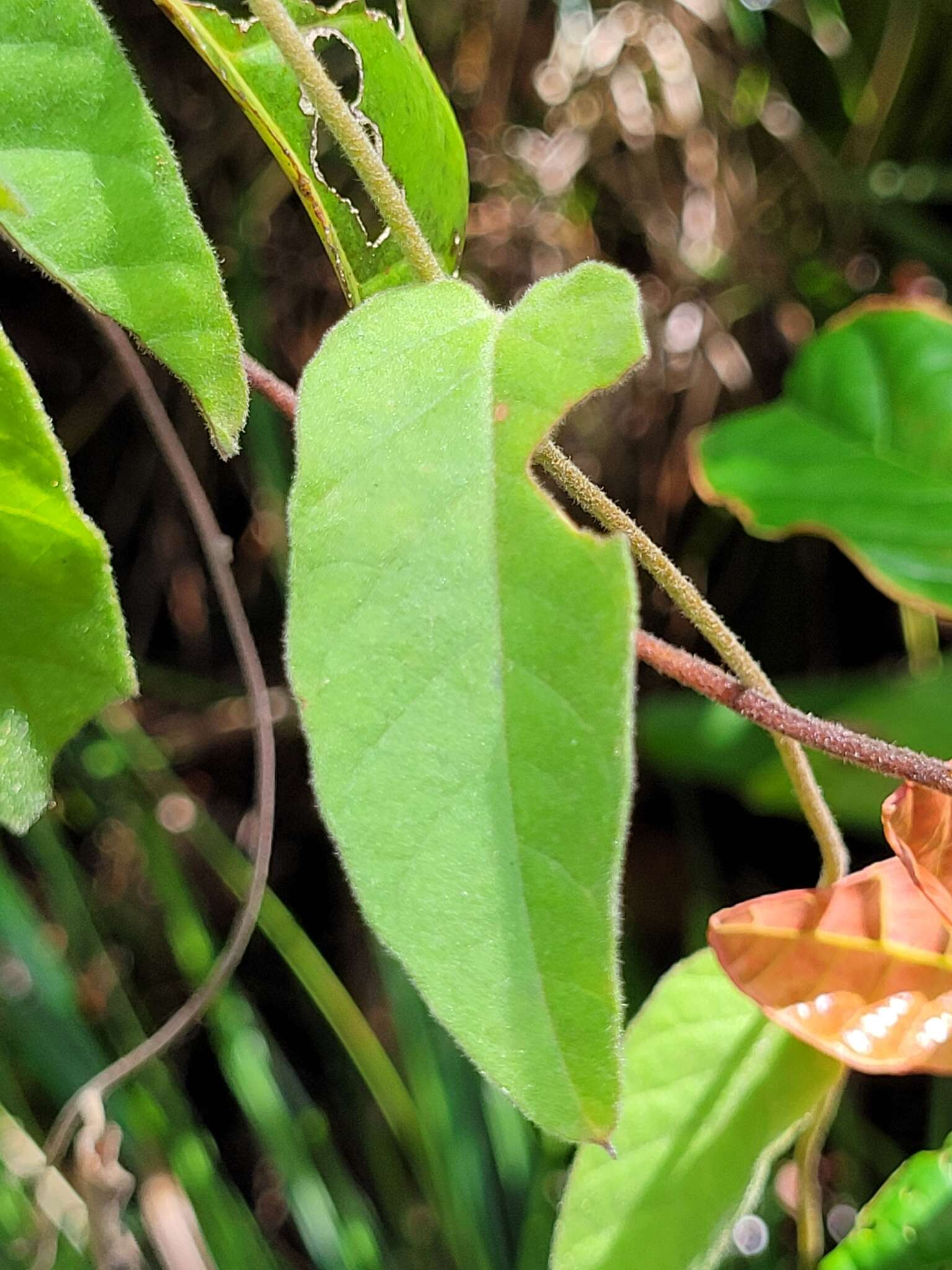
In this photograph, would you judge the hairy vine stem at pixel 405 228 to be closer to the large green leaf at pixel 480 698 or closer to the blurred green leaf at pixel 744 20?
the large green leaf at pixel 480 698

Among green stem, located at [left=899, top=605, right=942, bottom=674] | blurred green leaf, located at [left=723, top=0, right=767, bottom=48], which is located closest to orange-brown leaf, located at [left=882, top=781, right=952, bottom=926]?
green stem, located at [left=899, top=605, right=942, bottom=674]

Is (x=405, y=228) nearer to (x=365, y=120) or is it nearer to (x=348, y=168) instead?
(x=365, y=120)

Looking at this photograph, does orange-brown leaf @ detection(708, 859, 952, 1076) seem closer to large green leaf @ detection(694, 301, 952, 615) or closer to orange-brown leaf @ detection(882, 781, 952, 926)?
orange-brown leaf @ detection(882, 781, 952, 926)

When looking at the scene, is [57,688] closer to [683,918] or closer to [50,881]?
[50,881]

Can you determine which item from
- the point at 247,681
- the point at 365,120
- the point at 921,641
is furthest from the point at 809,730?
the point at 921,641

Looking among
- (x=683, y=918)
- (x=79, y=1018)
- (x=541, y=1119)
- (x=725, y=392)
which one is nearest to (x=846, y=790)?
(x=683, y=918)
